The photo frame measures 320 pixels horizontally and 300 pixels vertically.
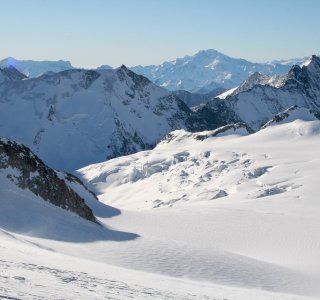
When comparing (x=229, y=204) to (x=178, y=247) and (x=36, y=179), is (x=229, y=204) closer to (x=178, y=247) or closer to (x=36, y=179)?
(x=36, y=179)

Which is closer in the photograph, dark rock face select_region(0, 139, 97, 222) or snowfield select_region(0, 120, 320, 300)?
snowfield select_region(0, 120, 320, 300)

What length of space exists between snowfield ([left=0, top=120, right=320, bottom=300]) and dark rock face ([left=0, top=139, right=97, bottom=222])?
3.83ft

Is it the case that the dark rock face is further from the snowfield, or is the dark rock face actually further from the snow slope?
the snow slope

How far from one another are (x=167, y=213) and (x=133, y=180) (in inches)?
2469

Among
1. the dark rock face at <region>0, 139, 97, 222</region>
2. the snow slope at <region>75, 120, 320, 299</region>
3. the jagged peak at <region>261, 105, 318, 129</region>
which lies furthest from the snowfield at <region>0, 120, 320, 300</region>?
the jagged peak at <region>261, 105, 318, 129</region>

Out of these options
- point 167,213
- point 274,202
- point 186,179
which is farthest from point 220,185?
point 167,213

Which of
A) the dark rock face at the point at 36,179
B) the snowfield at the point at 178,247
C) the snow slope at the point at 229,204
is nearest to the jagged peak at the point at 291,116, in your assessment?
the snow slope at the point at 229,204

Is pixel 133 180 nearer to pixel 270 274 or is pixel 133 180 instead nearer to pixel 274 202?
pixel 274 202

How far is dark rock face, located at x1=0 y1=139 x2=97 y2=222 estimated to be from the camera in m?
33.8

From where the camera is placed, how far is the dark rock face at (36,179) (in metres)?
33.8

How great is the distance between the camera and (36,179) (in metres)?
34.5

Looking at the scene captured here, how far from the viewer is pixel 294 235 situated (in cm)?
3591

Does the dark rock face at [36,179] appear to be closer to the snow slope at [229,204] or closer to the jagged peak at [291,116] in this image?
the snow slope at [229,204]

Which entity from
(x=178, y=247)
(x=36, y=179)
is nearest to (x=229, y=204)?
(x=36, y=179)
